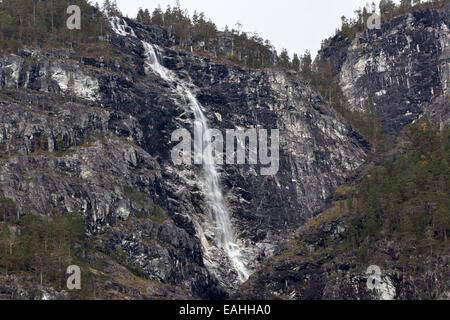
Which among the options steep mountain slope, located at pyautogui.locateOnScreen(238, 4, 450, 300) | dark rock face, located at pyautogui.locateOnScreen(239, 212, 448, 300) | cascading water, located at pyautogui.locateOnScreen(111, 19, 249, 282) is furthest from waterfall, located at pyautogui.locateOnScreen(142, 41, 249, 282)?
steep mountain slope, located at pyautogui.locateOnScreen(238, 4, 450, 300)

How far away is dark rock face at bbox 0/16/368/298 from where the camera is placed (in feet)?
514

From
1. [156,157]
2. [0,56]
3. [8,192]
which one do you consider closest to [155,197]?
[156,157]

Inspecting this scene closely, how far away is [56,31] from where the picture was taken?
195875mm

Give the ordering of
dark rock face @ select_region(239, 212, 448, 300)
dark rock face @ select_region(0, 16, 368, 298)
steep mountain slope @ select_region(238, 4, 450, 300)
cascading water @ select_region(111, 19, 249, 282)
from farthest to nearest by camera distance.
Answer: cascading water @ select_region(111, 19, 249, 282)
dark rock face @ select_region(0, 16, 368, 298)
steep mountain slope @ select_region(238, 4, 450, 300)
dark rock face @ select_region(239, 212, 448, 300)

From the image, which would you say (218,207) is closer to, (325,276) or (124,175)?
(124,175)

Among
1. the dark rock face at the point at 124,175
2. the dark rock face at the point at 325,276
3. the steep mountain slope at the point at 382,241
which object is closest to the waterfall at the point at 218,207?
the dark rock face at the point at 124,175

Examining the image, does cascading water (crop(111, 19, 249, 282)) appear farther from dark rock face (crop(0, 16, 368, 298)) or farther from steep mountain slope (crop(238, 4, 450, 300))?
steep mountain slope (crop(238, 4, 450, 300))

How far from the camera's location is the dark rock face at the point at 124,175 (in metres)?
157

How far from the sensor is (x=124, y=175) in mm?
168000

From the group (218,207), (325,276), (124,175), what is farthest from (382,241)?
(124,175)

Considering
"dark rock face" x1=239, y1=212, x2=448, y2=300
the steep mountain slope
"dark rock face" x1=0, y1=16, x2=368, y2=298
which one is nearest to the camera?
"dark rock face" x1=239, y1=212, x2=448, y2=300

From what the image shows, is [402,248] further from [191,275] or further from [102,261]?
[102,261]

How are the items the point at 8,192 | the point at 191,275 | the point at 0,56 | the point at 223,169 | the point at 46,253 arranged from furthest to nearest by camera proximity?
1. the point at 223,169
2. the point at 0,56
3. the point at 191,275
4. the point at 8,192
5. the point at 46,253
